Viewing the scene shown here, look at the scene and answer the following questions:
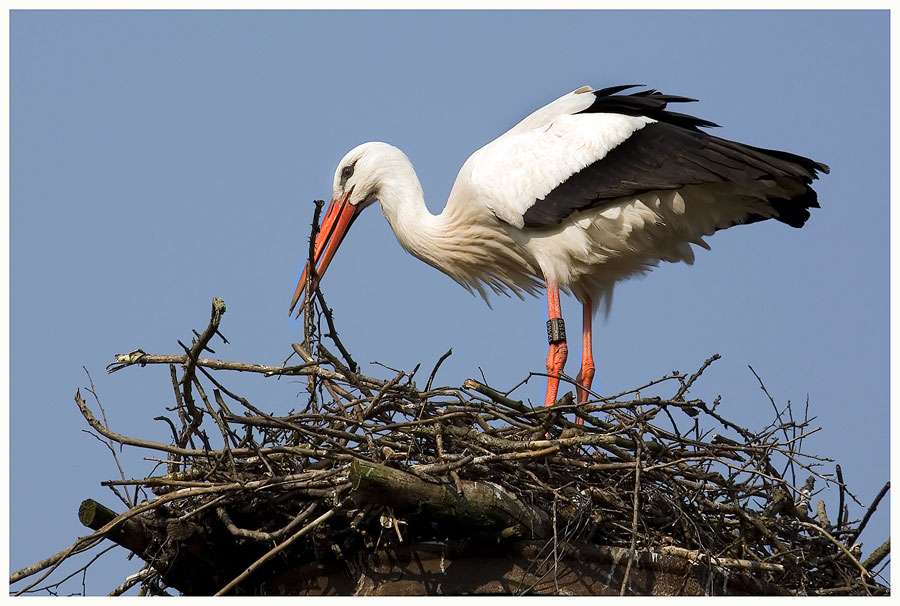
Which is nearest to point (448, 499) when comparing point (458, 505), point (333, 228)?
point (458, 505)

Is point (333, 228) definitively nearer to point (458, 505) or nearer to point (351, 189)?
point (351, 189)

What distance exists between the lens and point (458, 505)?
4867 mm

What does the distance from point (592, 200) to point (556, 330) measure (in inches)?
35.4

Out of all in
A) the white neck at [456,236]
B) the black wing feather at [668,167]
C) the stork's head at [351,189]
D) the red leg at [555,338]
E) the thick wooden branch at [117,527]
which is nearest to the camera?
the thick wooden branch at [117,527]

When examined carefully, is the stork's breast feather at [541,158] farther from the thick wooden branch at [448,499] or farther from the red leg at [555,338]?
the thick wooden branch at [448,499]

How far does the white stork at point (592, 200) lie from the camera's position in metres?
6.71

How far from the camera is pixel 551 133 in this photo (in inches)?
280

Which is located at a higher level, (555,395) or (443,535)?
(555,395)

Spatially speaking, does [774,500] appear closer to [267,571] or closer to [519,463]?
[519,463]

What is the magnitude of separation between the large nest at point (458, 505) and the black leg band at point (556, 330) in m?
1.80

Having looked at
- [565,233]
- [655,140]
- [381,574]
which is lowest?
[381,574]

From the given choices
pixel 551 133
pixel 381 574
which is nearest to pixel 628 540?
pixel 381 574

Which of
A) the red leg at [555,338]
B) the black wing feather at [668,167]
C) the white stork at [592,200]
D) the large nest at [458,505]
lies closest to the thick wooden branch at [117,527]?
the large nest at [458,505]

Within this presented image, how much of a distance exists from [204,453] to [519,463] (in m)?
1.36
